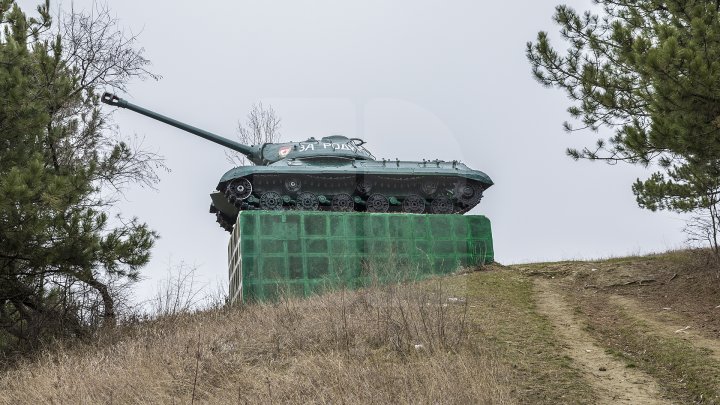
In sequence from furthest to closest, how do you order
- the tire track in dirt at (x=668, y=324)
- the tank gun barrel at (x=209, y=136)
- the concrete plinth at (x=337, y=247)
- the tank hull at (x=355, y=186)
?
1. the tank gun barrel at (x=209, y=136)
2. the tank hull at (x=355, y=186)
3. the concrete plinth at (x=337, y=247)
4. the tire track in dirt at (x=668, y=324)

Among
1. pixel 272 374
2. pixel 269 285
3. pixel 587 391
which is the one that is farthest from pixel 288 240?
pixel 587 391

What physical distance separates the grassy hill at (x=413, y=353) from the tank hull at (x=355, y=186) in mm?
6633

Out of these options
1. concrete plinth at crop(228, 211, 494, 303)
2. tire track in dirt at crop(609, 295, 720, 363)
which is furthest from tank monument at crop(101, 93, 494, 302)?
tire track in dirt at crop(609, 295, 720, 363)

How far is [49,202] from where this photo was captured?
12.5 m

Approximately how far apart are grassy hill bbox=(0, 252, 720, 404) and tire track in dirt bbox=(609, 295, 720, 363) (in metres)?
0.02

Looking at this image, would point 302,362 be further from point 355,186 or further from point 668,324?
point 355,186

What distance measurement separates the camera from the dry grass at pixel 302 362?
811cm

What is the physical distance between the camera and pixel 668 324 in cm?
1167

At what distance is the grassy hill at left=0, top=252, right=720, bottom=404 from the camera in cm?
837

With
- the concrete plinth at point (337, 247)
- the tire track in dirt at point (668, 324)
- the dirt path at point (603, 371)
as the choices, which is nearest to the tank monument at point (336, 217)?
the concrete plinth at point (337, 247)

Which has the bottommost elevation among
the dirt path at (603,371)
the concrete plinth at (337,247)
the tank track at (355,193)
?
the dirt path at (603,371)

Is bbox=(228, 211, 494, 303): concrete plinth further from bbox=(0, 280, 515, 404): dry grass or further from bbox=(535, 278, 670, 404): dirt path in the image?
bbox=(535, 278, 670, 404): dirt path

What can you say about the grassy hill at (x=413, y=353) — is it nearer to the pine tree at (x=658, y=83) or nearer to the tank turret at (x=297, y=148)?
the pine tree at (x=658, y=83)

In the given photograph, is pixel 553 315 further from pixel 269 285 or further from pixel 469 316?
pixel 269 285
